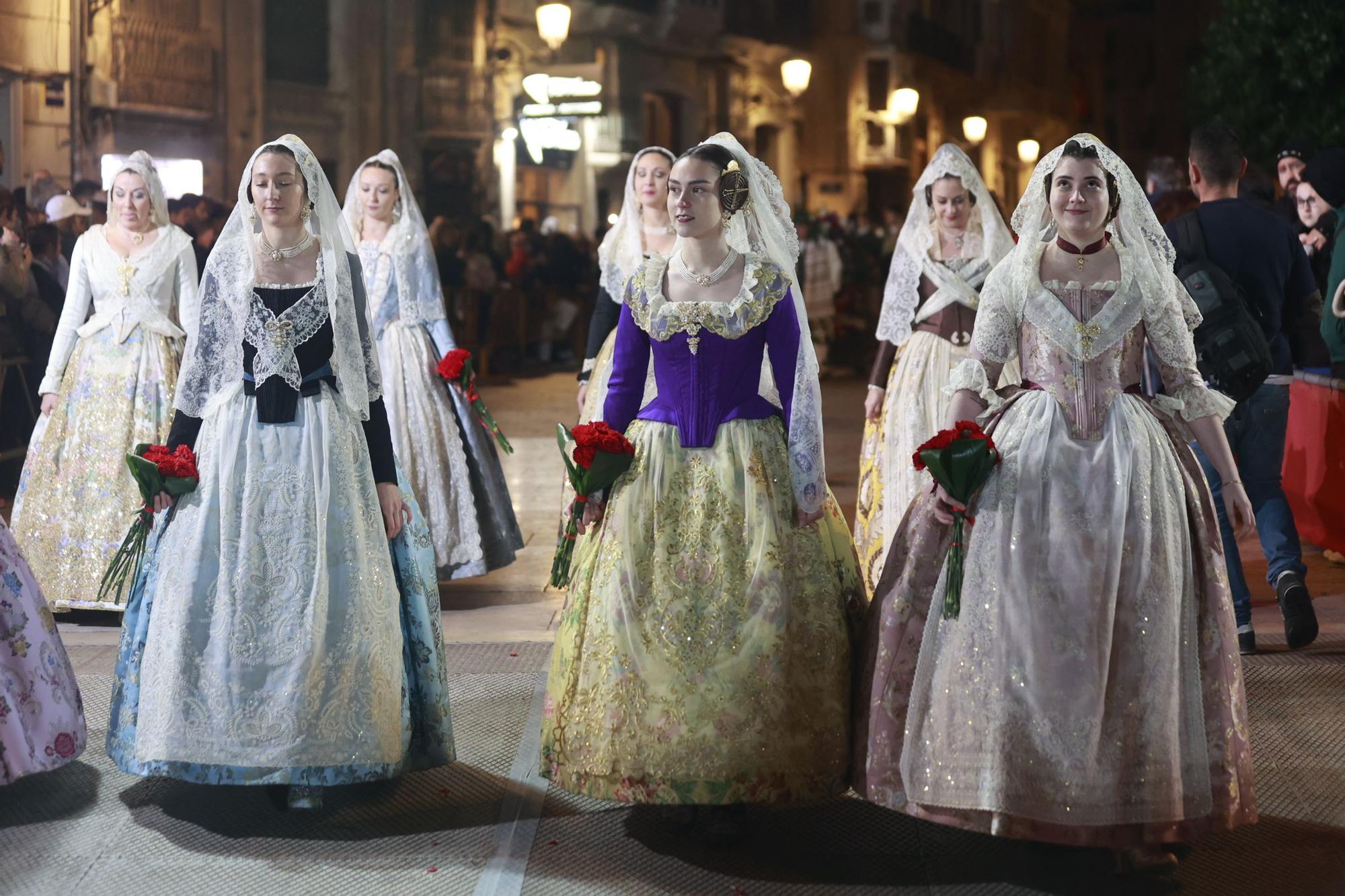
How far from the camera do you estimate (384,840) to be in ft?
12.2

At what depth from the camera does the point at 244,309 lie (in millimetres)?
3900

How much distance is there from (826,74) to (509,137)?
8.25 metres

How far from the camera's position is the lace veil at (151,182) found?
6.07 m

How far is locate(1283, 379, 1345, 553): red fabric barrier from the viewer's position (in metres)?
6.76

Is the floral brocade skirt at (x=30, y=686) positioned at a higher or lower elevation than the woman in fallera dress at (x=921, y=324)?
lower

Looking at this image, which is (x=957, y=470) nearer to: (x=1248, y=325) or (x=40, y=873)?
(x=1248, y=325)

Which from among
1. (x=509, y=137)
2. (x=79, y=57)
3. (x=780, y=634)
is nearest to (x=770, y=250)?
(x=780, y=634)

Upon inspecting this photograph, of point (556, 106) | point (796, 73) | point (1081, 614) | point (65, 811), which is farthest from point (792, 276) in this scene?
point (796, 73)

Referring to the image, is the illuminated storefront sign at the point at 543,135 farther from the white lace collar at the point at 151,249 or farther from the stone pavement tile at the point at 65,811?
the stone pavement tile at the point at 65,811

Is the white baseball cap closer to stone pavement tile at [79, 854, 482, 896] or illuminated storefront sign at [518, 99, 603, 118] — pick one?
stone pavement tile at [79, 854, 482, 896]

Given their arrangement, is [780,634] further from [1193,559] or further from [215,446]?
[215,446]

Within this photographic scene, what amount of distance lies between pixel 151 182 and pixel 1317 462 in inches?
204

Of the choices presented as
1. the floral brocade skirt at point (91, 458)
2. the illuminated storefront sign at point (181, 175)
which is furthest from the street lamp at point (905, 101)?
the floral brocade skirt at point (91, 458)

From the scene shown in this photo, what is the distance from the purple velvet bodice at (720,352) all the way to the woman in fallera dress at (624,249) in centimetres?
Answer: 202
